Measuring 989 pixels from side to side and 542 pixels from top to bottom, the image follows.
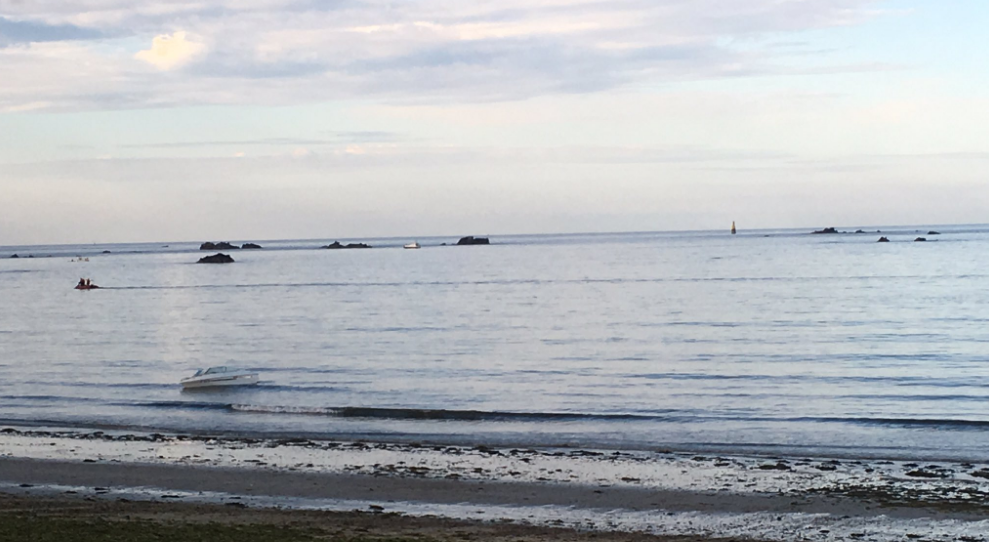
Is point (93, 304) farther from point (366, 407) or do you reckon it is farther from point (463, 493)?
point (463, 493)

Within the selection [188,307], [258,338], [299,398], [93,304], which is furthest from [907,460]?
[93,304]

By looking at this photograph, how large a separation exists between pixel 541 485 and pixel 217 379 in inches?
653

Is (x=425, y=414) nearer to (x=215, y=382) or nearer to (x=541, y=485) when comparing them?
(x=215, y=382)

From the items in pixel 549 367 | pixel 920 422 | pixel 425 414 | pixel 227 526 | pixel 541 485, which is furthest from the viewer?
pixel 549 367

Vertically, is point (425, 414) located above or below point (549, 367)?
below

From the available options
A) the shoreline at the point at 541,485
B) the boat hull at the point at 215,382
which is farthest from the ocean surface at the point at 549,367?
the shoreline at the point at 541,485

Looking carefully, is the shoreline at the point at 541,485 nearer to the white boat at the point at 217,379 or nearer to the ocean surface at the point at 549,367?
the ocean surface at the point at 549,367

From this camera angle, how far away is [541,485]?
1748 centimetres

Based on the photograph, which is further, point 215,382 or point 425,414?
point 215,382

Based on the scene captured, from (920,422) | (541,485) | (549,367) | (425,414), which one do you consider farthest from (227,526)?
(549,367)

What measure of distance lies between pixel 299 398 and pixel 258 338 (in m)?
A: 19.1

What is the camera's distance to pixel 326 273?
12362 centimetres

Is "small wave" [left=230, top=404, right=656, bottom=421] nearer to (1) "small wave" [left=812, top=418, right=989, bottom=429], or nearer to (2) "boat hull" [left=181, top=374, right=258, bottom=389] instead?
(2) "boat hull" [left=181, top=374, right=258, bottom=389]

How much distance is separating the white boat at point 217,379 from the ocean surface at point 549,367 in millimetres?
689
